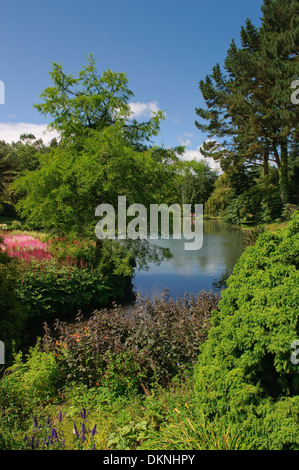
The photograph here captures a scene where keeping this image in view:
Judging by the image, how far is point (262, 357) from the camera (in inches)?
101

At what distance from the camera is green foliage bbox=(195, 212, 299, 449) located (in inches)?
93.4

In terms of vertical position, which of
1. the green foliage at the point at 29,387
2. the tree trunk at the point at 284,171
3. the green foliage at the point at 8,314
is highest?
the tree trunk at the point at 284,171

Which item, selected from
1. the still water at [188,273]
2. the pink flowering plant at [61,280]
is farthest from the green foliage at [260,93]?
the pink flowering plant at [61,280]

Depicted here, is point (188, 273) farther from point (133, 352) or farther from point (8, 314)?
point (133, 352)

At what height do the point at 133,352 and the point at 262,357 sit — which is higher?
the point at 262,357

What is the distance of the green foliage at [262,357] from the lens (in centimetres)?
237

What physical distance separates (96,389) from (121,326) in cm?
110

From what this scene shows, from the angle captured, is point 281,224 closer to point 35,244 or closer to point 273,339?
point 35,244

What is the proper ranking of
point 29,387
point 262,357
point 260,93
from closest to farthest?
1. point 262,357
2. point 29,387
3. point 260,93

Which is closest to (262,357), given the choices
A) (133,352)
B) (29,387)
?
(133,352)

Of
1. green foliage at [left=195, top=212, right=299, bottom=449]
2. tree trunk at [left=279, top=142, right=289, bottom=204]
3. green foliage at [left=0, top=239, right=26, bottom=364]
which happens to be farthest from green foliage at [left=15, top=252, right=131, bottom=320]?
tree trunk at [left=279, top=142, right=289, bottom=204]

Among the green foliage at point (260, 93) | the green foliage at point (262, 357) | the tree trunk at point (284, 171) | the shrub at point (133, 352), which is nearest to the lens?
the green foliage at point (262, 357)

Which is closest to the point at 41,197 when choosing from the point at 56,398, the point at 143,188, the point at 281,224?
the point at 143,188

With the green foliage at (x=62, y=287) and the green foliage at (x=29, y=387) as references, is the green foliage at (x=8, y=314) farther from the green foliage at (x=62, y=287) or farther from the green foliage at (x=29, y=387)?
the green foliage at (x=62, y=287)
